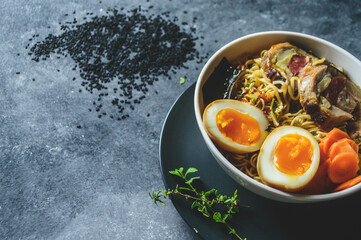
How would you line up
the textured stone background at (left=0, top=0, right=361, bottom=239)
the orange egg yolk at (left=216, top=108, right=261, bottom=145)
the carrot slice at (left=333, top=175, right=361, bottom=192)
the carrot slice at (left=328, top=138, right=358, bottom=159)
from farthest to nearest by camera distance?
the textured stone background at (left=0, top=0, right=361, bottom=239) → the orange egg yolk at (left=216, top=108, right=261, bottom=145) → the carrot slice at (left=328, top=138, right=358, bottom=159) → the carrot slice at (left=333, top=175, right=361, bottom=192)

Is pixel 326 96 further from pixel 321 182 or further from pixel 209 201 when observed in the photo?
pixel 209 201

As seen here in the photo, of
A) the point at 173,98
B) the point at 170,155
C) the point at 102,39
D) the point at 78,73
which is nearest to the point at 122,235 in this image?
the point at 170,155

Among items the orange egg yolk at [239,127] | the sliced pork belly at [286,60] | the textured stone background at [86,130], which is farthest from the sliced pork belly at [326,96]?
the textured stone background at [86,130]

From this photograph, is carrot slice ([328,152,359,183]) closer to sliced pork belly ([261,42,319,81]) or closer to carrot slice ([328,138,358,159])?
carrot slice ([328,138,358,159])

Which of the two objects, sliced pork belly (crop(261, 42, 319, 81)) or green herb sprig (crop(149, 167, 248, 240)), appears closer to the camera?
green herb sprig (crop(149, 167, 248, 240))

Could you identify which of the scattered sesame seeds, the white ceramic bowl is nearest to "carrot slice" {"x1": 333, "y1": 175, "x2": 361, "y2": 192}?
the white ceramic bowl

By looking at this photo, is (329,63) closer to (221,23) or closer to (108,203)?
(221,23)

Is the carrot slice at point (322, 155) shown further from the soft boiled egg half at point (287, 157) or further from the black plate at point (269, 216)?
the black plate at point (269, 216)
